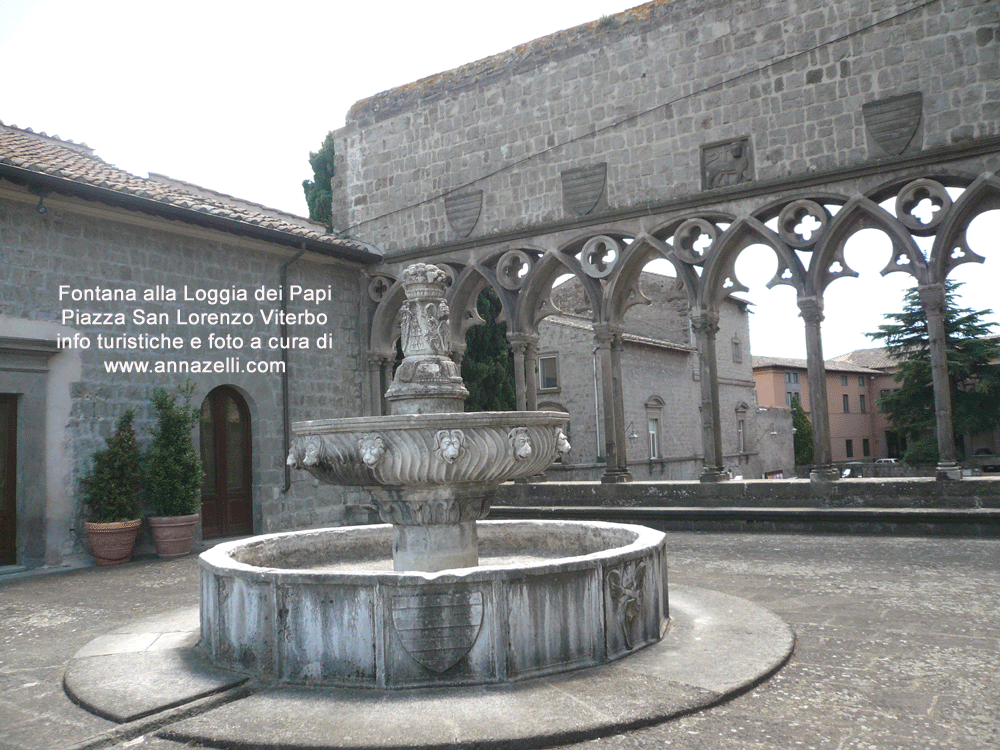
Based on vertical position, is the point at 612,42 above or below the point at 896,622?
above

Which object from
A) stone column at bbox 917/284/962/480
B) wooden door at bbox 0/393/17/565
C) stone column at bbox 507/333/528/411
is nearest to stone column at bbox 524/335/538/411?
stone column at bbox 507/333/528/411

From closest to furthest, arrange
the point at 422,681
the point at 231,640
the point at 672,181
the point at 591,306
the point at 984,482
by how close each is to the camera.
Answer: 1. the point at 422,681
2. the point at 231,640
3. the point at 984,482
4. the point at 672,181
5. the point at 591,306

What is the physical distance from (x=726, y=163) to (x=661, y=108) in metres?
1.19

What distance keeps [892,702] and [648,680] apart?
0.93 meters

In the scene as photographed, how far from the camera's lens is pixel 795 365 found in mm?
43906

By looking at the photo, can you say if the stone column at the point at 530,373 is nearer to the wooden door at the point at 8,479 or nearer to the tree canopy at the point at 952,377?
the wooden door at the point at 8,479

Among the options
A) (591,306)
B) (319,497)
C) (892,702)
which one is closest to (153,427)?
(319,497)

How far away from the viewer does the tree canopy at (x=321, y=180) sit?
61.4 feet

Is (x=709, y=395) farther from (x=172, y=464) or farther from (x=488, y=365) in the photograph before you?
(x=488, y=365)

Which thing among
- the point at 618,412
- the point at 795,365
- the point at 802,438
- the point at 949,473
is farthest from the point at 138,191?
the point at 795,365

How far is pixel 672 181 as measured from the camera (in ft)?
33.5

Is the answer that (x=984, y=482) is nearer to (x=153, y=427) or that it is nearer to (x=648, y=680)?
(x=648, y=680)

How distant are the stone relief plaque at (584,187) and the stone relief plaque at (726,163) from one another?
1.35 metres

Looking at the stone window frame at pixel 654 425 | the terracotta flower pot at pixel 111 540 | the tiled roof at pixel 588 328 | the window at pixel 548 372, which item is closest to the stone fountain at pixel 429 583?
the terracotta flower pot at pixel 111 540
